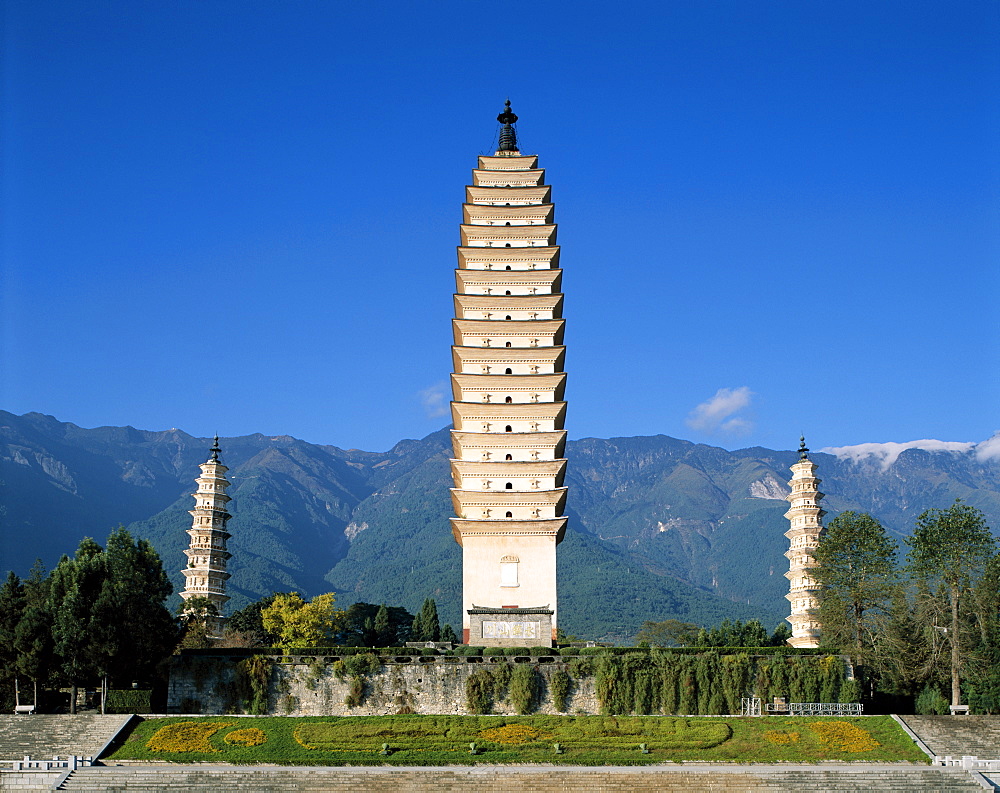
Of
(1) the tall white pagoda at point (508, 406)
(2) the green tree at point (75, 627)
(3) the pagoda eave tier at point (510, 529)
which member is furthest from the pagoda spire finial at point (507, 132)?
(2) the green tree at point (75, 627)

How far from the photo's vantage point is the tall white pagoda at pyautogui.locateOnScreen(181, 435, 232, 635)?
52.9 m

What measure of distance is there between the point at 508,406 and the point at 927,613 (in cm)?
1945

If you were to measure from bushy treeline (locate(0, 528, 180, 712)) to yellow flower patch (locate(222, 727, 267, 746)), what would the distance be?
5888 millimetres

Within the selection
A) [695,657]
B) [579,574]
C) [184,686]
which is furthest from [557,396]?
[579,574]

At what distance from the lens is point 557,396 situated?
49594mm

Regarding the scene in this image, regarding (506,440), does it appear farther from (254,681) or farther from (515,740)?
(515,740)

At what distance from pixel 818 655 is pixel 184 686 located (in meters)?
23.1

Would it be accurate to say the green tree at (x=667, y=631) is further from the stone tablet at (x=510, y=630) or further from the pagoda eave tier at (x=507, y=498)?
the stone tablet at (x=510, y=630)

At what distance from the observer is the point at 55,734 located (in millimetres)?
32781

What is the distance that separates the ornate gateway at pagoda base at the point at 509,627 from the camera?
42.8 meters

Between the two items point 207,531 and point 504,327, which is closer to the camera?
point 504,327

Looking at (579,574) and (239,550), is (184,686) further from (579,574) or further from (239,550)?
(239,550)

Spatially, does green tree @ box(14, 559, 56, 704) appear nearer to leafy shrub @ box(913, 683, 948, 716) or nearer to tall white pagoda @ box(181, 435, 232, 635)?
tall white pagoda @ box(181, 435, 232, 635)

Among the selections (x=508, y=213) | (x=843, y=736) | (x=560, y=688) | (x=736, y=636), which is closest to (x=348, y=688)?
(x=560, y=688)
